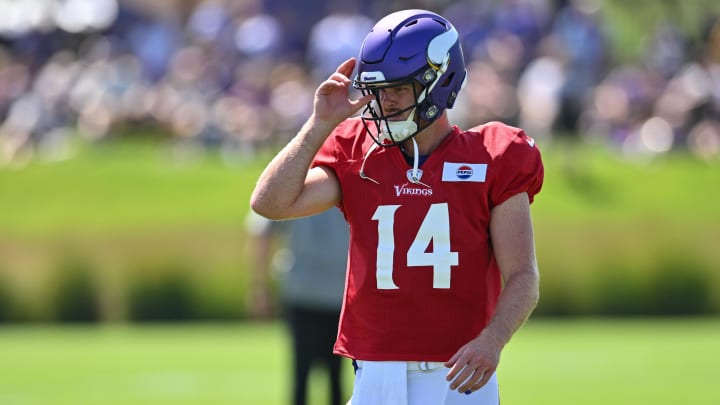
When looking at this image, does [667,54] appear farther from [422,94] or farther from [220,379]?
[422,94]

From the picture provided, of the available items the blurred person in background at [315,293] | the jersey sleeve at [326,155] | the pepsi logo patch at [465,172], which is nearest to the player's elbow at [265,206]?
the jersey sleeve at [326,155]

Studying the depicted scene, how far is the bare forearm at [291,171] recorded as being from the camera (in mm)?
4629

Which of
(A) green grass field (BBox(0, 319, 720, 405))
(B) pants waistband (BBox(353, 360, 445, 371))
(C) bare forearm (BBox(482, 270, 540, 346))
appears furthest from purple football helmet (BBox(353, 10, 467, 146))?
(A) green grass field (BBox(0, 319, 720, 405))

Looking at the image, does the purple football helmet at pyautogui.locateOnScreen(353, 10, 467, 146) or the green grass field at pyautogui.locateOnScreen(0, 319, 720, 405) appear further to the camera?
the green grass field at pyautogui.locateOnScreen(0, 319, 720, 405)

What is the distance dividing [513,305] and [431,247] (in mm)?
330

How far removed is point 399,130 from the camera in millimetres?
4574

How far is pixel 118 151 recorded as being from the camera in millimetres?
18531

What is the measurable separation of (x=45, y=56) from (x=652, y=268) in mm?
10301

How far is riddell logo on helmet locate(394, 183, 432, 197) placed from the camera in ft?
15.0

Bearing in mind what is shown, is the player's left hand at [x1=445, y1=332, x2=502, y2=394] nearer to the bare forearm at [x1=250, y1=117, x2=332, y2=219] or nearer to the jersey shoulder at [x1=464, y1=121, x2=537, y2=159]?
the jersey shoulder at [x1=464, y1=121, x2=537, y2=159]

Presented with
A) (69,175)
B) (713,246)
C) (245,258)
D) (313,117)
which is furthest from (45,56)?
(313,117)

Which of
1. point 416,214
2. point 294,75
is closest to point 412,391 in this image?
point 416,214

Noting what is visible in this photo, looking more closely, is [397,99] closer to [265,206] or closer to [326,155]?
[326,155]

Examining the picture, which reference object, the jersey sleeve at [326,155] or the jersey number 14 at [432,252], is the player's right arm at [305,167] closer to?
the jersey sleeve at [326,155]
